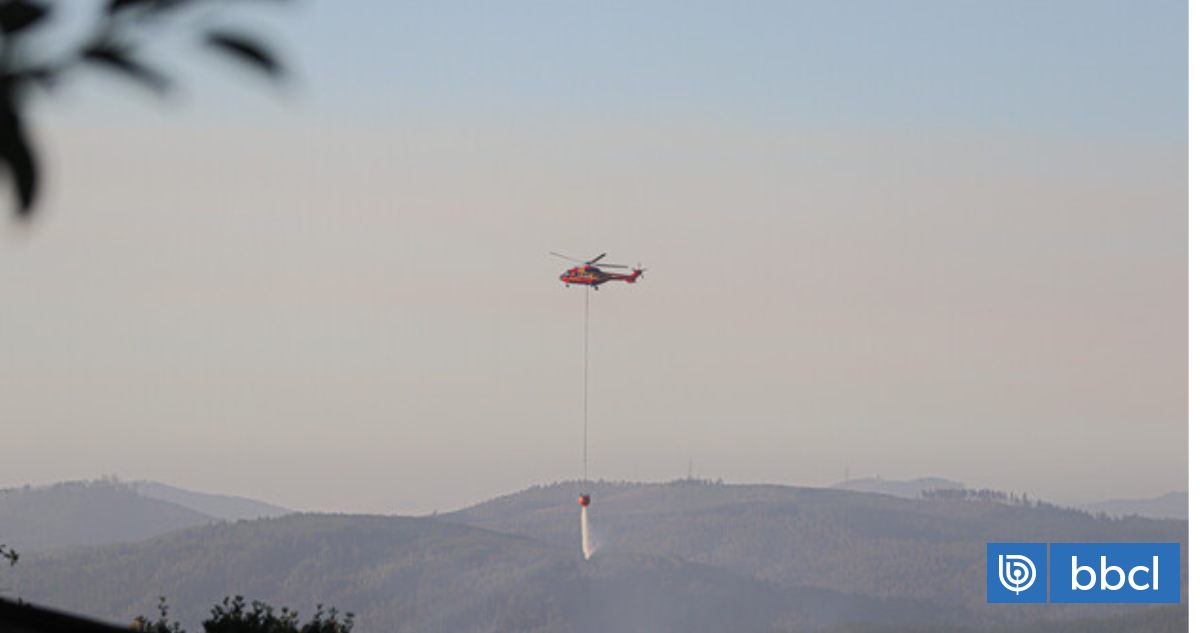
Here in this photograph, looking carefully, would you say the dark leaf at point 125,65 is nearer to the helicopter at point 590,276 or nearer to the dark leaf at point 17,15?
the dark leaf at point 17,15

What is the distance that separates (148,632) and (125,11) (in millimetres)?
16247

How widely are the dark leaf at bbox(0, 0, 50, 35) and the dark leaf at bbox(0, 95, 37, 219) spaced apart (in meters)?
0.18

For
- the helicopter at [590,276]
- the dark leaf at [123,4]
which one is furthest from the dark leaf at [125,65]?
the helicopter at [590,276]

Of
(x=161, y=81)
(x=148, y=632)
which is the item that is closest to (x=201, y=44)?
(x=161, y=81)

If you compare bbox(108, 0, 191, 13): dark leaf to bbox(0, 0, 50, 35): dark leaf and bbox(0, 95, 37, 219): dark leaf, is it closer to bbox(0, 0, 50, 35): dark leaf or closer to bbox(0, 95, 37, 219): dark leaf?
bbox(0, 0, 50, 35): dark leaf

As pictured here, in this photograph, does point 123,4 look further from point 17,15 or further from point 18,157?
point 18,157

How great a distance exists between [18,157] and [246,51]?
592 mm

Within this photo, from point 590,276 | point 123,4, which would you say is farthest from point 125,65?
point 590,276

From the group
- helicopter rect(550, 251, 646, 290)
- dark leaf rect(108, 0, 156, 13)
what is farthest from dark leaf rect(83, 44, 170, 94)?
helicopter rect(550, 251, 646, 290)

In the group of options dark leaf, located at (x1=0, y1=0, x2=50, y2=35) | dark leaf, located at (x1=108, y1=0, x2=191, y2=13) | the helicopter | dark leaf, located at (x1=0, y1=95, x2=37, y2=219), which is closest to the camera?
dark leaf, located at (x1=0, y1=95, x2=37, y2=219)

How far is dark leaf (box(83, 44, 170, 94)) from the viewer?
3924 millimetres

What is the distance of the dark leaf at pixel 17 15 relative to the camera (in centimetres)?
379

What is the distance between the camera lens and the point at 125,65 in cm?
396

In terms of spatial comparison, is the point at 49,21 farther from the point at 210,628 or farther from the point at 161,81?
the point at 210,628
